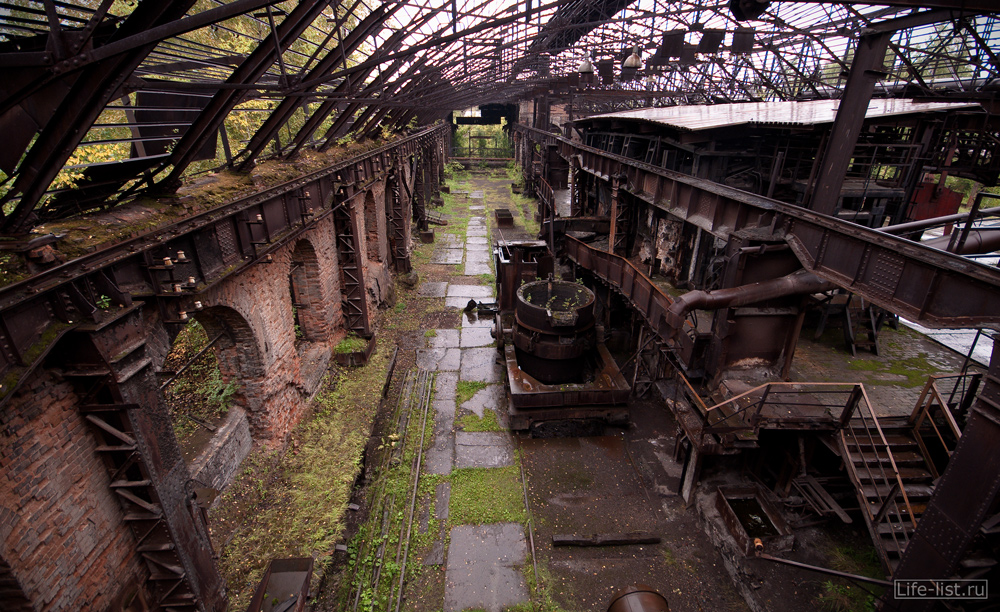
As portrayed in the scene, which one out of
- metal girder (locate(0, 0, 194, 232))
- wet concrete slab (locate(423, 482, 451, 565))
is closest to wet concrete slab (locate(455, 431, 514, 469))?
wet concrete slab (locate(423, 482, 451, 565))

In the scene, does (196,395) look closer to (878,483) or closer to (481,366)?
(481,366)

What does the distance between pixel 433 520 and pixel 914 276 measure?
8056mm

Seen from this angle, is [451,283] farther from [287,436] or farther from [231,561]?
[231,561]

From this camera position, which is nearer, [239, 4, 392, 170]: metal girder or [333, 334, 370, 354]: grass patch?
[239, 4, 392, 170]: metal girder

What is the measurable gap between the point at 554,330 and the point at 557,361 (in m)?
0.98

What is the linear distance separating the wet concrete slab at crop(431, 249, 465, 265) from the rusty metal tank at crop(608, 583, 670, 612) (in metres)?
17.2

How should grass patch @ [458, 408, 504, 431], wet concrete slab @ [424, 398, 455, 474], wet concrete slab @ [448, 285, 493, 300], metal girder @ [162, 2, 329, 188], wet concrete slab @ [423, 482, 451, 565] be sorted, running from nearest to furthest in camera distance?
metal girder @ [162, 2, 329, 188], wet concrete slab @ [423, 482, 451, 565], wet concrete slab @ [424, 398, 455, 474], grass patch @ [458, 408, 504, 431], wet concrete slab @ [448, 285, 493, 300]

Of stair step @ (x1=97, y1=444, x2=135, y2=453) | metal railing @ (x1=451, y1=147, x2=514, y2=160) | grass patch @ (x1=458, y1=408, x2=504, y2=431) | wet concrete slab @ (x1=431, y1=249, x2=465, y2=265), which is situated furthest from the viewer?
metal railing @ (x1=451, y1=147, x2=514, y2=160)

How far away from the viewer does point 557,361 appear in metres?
11.0

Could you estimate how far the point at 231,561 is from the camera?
255 inches

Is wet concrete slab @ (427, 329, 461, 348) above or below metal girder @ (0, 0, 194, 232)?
below

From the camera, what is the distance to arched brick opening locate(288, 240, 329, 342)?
10555 millimetres

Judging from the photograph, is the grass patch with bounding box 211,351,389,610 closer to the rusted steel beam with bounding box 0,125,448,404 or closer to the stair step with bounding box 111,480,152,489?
the stair step with bounding box 111,480,152,489

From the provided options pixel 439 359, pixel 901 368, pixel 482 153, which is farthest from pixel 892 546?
pixel 482 153
